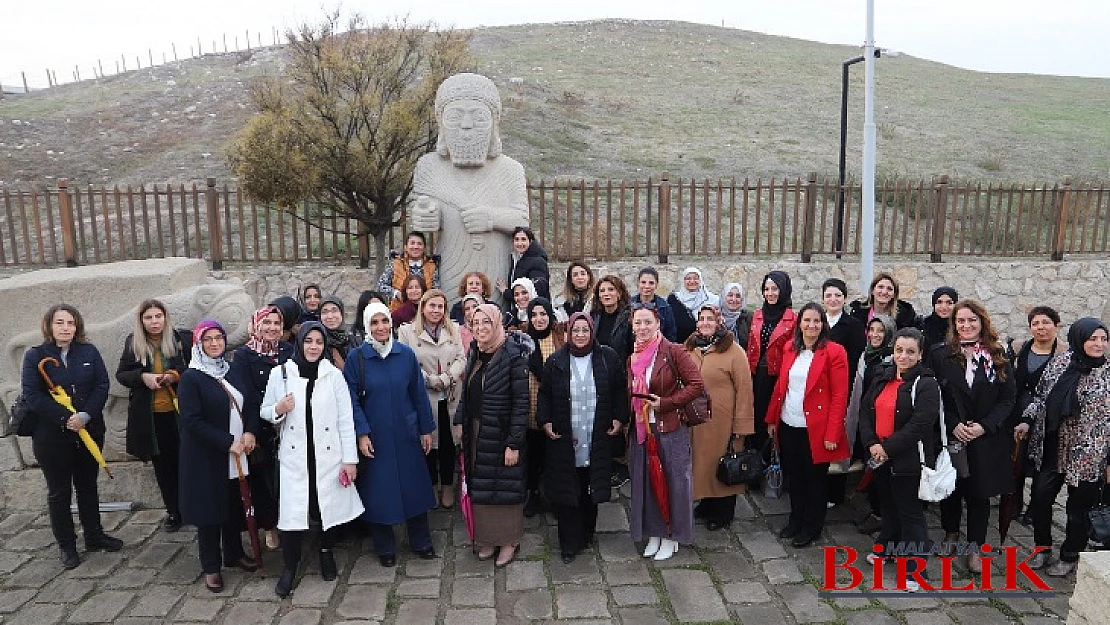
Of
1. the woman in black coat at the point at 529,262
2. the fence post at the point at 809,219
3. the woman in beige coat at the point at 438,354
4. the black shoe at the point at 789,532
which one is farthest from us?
the fence post at the point at 809,219

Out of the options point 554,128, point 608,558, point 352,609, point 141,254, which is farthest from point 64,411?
point 554,128

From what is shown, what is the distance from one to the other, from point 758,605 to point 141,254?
1010 cm

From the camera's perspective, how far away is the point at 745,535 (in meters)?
4.84

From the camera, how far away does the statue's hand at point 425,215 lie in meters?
6.75

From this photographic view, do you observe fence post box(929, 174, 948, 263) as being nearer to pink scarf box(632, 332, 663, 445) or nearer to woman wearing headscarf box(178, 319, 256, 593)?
pink scarf box(632, 332, 663, 445)

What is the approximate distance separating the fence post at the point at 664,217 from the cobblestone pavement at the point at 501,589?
610 centimetres

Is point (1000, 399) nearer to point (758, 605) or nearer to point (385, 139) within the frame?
point (758, 605)

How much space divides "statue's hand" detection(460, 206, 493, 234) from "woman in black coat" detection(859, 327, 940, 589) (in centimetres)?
374

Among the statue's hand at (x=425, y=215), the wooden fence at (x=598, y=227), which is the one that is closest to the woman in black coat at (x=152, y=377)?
the statue's hand at (x=425, y=215)

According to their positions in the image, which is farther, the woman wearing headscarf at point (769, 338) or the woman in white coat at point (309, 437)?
the woman wearing headscarf at point (769, 338)

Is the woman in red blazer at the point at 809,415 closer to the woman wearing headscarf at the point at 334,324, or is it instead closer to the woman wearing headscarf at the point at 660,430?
the woman wearing headscarf at the point at 660,430

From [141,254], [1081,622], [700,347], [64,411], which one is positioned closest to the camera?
[1081,622]

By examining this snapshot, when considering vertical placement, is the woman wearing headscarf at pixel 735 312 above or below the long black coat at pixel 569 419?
above

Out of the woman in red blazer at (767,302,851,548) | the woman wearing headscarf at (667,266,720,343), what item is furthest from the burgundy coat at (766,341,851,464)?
the woman wearing headscarf at (667,266,720,343)
